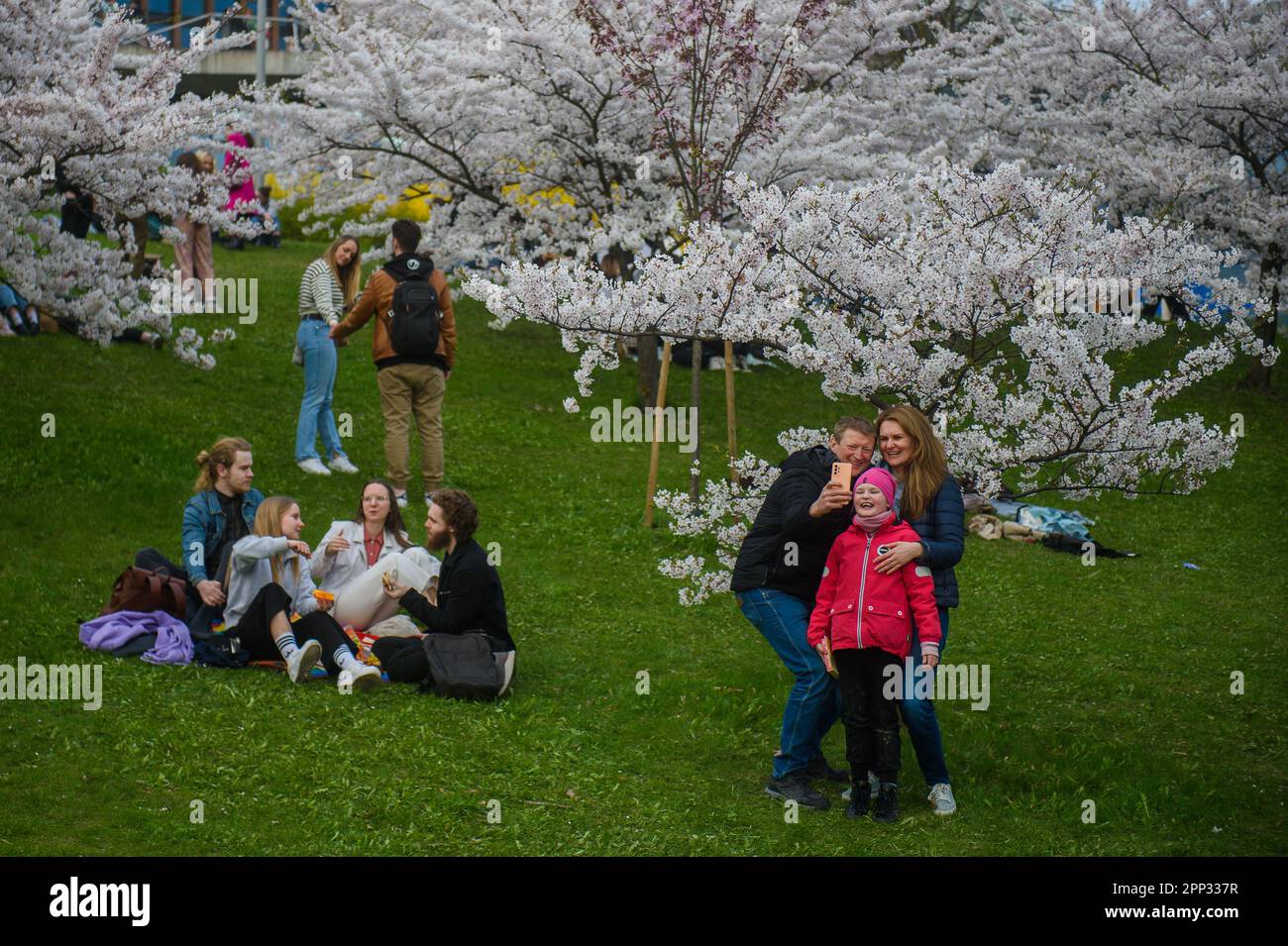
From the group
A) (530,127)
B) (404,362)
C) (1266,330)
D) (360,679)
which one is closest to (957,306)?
(360,679)

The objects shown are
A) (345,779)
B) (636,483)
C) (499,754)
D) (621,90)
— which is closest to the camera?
(345,779)

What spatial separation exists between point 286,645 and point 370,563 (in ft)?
3.06

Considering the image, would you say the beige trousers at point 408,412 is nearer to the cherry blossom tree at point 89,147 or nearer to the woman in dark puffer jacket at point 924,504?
the cherry blossom tree at point 89,147

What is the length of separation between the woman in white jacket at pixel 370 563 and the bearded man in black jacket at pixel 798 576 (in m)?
2.47

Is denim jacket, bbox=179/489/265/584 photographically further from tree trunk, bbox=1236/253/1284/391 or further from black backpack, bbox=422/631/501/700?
tree trunk, bbox=1236/253/1284/391

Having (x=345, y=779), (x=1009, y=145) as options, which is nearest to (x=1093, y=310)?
(x=345, y=779)

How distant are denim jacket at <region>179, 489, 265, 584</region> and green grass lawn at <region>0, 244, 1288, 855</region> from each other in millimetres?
629

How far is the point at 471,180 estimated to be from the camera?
16406 millimetres

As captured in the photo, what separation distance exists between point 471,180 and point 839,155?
3987 millimetres

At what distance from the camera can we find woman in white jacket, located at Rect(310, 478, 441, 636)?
8680 millimetres

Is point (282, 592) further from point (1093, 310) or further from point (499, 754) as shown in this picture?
point (1093, 310)

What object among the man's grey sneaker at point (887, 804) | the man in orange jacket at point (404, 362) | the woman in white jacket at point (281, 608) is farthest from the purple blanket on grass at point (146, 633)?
the man's grey sneaker at point (887, 804)

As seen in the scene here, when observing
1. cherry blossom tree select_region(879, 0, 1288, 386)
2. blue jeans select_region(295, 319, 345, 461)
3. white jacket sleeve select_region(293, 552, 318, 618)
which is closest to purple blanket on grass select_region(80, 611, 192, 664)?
white jacket sleeve select_region(293, 552, 318, 618)

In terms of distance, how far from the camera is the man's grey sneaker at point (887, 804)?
6613 mm
